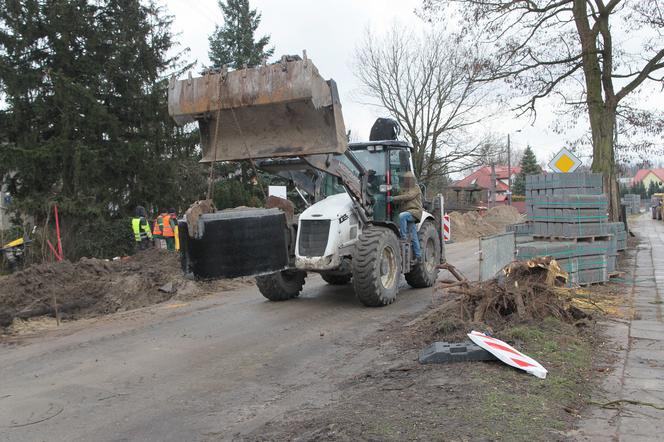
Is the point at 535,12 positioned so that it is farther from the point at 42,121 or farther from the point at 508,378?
the point at 42,121

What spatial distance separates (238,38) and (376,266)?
24.0m

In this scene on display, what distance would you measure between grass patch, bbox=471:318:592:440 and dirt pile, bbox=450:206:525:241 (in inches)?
971

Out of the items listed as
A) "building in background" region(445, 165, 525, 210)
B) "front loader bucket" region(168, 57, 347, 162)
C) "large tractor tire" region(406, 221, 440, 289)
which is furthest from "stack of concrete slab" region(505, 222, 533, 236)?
"building in background" region(445, 165, 525, 210)

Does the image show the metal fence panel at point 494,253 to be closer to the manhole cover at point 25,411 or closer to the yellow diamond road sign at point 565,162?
the yellow diamond road sign at point 565,162

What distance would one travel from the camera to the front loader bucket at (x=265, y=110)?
649 centimetres

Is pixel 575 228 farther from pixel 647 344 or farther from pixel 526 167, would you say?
pixel 526 167

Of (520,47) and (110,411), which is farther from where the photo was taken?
(520,47)

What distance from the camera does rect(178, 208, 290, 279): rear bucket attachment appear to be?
5793mm

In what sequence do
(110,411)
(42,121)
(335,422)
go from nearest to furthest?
1. (335,422)
2. (110,411)
3. (42,121)

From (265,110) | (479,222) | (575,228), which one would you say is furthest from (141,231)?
(479,222)

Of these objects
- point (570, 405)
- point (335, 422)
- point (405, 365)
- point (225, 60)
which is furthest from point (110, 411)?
point (225, 60)

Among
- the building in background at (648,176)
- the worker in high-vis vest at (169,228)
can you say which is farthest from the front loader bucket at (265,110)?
the building in background at (648,176)

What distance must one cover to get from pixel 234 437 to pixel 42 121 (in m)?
17.1

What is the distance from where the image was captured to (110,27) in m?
19.1
